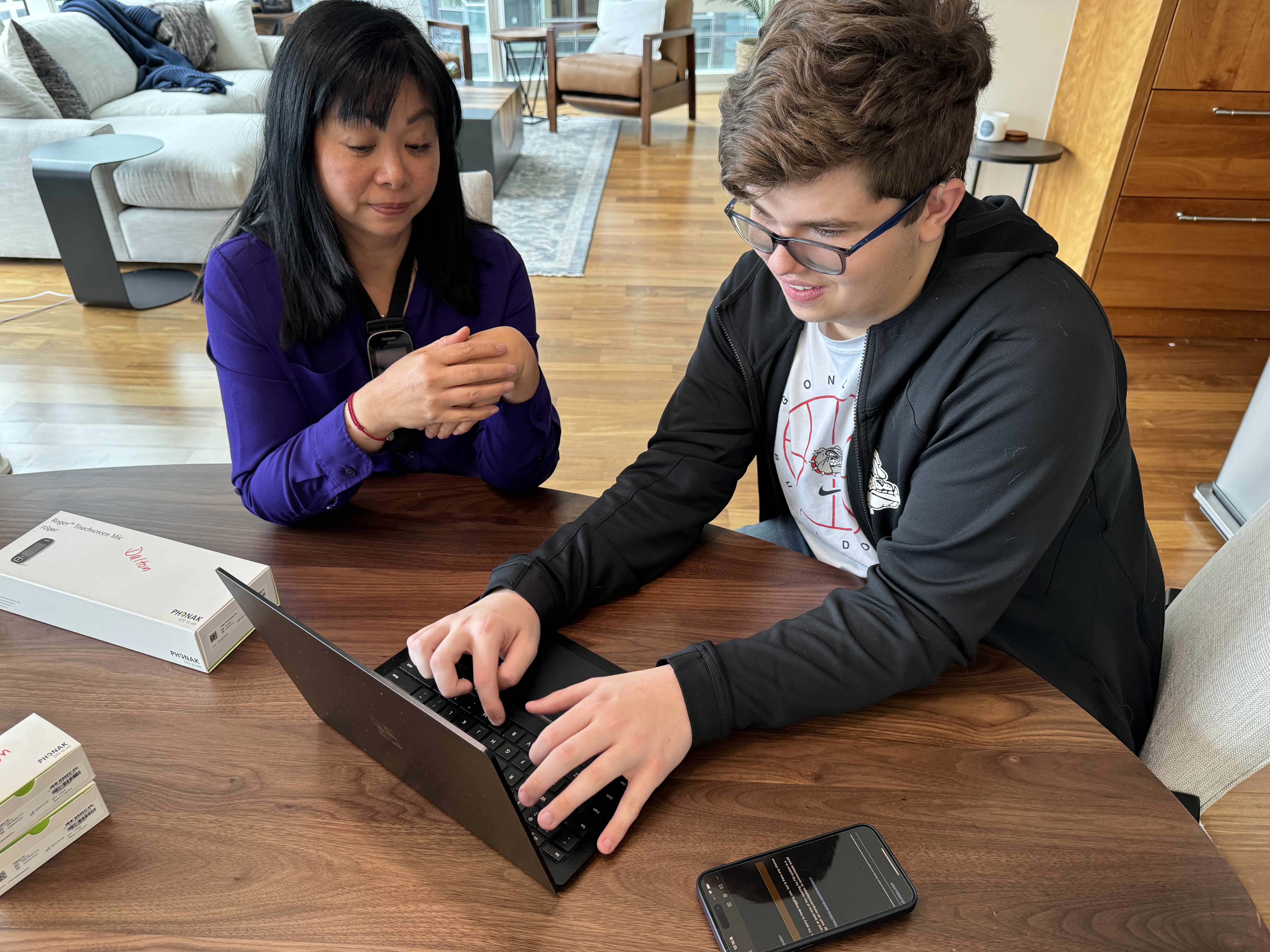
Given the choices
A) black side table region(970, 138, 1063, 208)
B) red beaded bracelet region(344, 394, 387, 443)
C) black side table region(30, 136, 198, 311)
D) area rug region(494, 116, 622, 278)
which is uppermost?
red beaded bracelet region(344, 394, 387, 443)

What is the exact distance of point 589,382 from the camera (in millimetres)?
2982

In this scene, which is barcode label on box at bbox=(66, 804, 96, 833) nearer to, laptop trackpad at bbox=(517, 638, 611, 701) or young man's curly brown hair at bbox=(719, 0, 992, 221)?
laptop trackpad at bbox=(517, 638, 611, 701)

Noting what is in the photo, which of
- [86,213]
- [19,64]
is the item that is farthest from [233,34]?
[86,213]

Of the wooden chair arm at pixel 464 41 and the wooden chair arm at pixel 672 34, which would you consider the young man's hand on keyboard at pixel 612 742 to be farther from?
the wooden chair arm at pixel 464 41

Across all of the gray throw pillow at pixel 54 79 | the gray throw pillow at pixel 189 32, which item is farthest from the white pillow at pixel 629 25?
the gray throw pillow at pixel 54 79

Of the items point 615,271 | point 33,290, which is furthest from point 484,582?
point 33,290

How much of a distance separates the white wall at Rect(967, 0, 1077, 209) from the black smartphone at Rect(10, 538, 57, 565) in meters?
3.26

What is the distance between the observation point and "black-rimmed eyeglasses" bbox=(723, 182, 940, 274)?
82 cm

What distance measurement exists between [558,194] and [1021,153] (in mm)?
2503

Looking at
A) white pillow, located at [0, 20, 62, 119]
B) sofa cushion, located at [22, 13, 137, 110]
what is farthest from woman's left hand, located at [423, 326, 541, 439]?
sofa cushion, located at [22, 13, 137, 110]

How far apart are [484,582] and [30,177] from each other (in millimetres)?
3746

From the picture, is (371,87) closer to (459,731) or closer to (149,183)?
(459,731)

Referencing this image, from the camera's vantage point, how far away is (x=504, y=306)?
1.36 m

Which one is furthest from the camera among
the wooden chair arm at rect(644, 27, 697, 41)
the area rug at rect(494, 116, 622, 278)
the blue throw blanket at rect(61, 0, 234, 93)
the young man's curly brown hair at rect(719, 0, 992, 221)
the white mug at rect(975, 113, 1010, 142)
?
the wooden chair arm at rect(644, 27, 697, 41)
